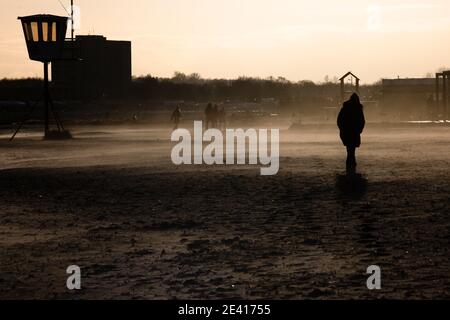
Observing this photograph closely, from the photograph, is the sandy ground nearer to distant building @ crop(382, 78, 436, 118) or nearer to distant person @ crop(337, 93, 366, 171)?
distant person @ crop(337, 93, 366, 171)

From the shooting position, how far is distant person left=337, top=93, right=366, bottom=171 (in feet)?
71.3

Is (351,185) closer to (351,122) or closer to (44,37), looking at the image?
(351,122)

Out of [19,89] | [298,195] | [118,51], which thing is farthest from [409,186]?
[19,89]

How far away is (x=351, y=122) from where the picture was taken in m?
22.1

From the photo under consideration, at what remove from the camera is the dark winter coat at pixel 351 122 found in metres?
21.8

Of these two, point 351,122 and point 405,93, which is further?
point 405,93

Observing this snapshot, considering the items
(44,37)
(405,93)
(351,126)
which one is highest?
(44,37)

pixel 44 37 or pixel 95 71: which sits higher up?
pixel 95 71

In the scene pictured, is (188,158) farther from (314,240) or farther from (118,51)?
(118,51)

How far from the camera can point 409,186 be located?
1719cm

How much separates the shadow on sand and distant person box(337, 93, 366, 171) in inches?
44.3

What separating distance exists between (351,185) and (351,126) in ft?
15.7

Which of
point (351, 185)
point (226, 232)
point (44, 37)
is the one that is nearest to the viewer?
point (226, 232)

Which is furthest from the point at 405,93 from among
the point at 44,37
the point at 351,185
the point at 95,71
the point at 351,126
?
the point at 351,185
